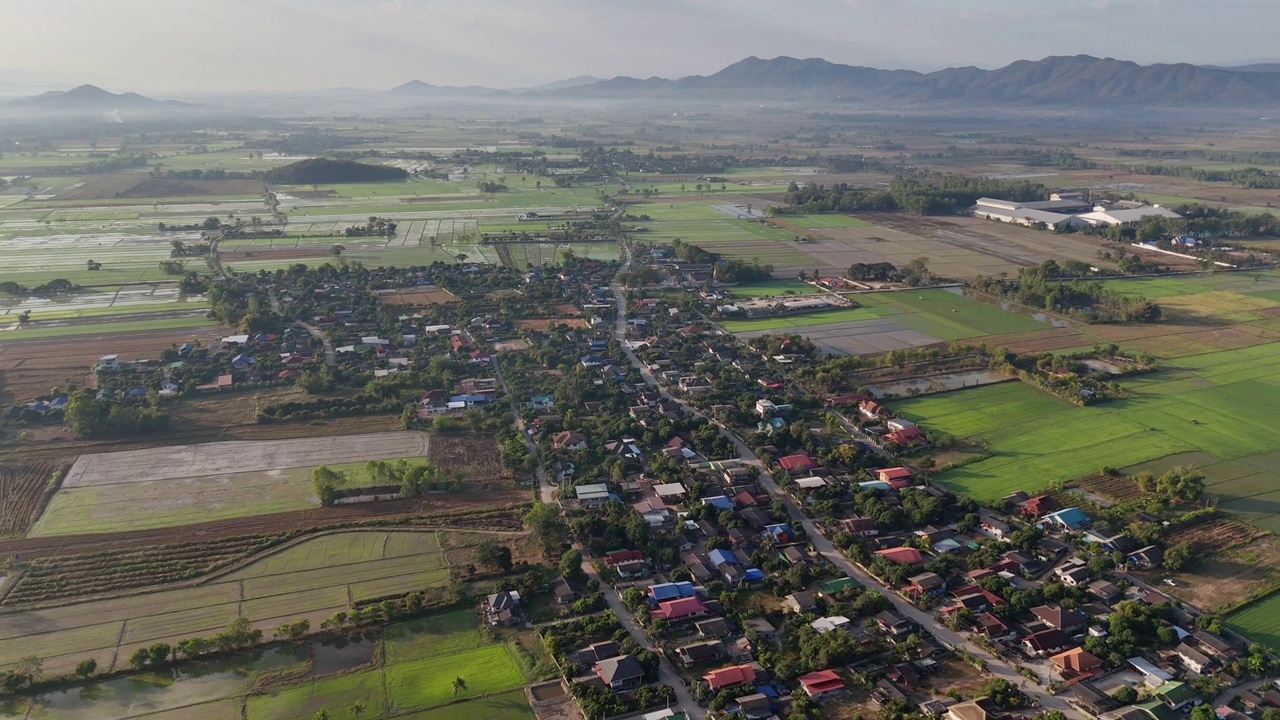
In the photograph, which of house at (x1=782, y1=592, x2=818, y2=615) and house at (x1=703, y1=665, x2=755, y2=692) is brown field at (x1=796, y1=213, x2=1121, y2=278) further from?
house at (x1=703, y1=665, x2=755, y2=692)

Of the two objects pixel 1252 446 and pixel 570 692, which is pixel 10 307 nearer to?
pixel 570 692

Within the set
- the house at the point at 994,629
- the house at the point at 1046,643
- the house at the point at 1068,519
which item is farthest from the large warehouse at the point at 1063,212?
the house at the point at 994,629

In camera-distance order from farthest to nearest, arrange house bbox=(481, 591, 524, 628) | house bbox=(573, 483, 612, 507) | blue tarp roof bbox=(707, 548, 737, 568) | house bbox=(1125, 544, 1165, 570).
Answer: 1. house bbox=(573, 483, 612, 507)
2. blue tarp roof bbox=(707, 548, 737, 568)
3. house bbox=(1125, 544, 1165, 570)
4. house bbox=(481, 591, 524, 628)

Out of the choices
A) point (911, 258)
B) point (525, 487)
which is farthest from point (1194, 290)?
point (525, 487)

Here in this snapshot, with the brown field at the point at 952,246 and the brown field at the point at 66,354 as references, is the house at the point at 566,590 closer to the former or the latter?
the brown field at the point at 66,354

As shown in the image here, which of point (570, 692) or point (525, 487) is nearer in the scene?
point (570, 692)

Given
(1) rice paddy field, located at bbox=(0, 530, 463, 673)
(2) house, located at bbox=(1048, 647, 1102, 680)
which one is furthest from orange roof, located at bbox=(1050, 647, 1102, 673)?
(1) rice paddy field, located at bbox=(0, 530, 463, 673)
